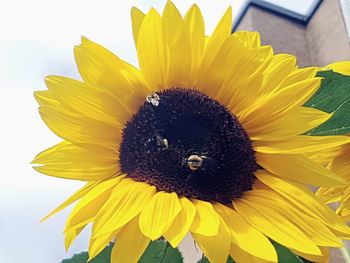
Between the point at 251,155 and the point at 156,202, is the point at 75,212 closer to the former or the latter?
the point at 156,202

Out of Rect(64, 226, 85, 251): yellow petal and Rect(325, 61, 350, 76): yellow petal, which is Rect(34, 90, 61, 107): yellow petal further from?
Rect(325, 61, 350, 76): yellow petal

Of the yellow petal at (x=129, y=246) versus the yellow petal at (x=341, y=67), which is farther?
the yellow petal at (x=341, y=67)

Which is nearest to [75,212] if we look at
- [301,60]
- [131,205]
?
[131,205]

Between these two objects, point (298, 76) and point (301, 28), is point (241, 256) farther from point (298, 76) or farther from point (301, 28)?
point (301, 28)

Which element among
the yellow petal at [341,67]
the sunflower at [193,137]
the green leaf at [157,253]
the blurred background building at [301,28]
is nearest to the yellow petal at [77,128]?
the sunflower at [193,137]

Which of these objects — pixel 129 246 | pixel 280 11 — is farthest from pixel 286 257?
pixel 280 11

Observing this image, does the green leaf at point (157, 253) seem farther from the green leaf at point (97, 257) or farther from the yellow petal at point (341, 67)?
the yellow petal at point (341, 67)

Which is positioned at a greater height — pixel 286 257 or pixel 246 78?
pixel 246 78
